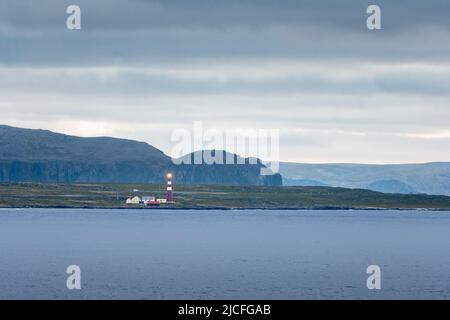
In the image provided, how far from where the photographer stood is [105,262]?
139125 mm

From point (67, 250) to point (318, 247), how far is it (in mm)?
42120

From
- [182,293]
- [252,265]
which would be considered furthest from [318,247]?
[182,293]
